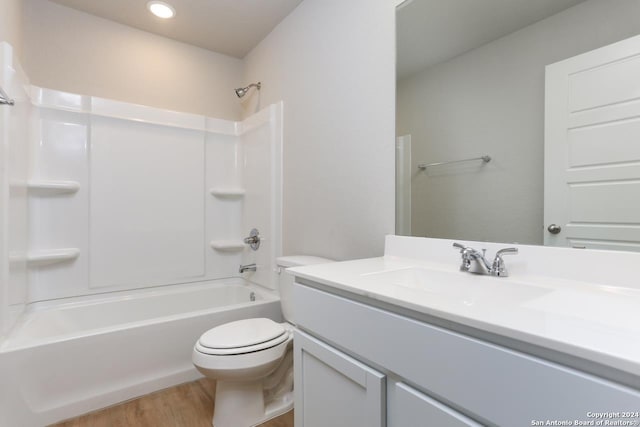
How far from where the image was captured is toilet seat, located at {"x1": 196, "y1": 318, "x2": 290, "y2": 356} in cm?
136

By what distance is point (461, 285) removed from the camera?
97 centimetres

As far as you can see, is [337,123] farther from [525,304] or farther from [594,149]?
[525,304]

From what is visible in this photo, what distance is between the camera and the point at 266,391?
1.63 metres

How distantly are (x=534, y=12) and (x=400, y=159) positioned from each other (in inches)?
26.2

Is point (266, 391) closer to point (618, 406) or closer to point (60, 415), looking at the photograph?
point (60, 415)

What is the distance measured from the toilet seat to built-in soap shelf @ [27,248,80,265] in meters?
1.22

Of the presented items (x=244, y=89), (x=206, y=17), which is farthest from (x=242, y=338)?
(x=206, y=17)

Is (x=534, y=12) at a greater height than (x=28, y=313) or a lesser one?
greater

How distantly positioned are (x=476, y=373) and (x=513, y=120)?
89 cm

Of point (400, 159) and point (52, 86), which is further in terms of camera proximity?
point (52, 86)

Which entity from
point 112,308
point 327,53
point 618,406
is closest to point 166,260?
point 112,308

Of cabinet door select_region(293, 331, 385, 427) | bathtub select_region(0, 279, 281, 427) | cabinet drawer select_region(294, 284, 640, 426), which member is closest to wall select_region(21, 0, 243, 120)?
bathtub select_region(0, 279, 281, 427)

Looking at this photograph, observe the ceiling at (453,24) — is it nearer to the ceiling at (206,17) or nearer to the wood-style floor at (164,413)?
the ceiling at (206,17)

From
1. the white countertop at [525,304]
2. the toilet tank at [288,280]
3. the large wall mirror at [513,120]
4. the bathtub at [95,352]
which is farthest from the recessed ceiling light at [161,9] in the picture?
the white countertop at [525,304]
